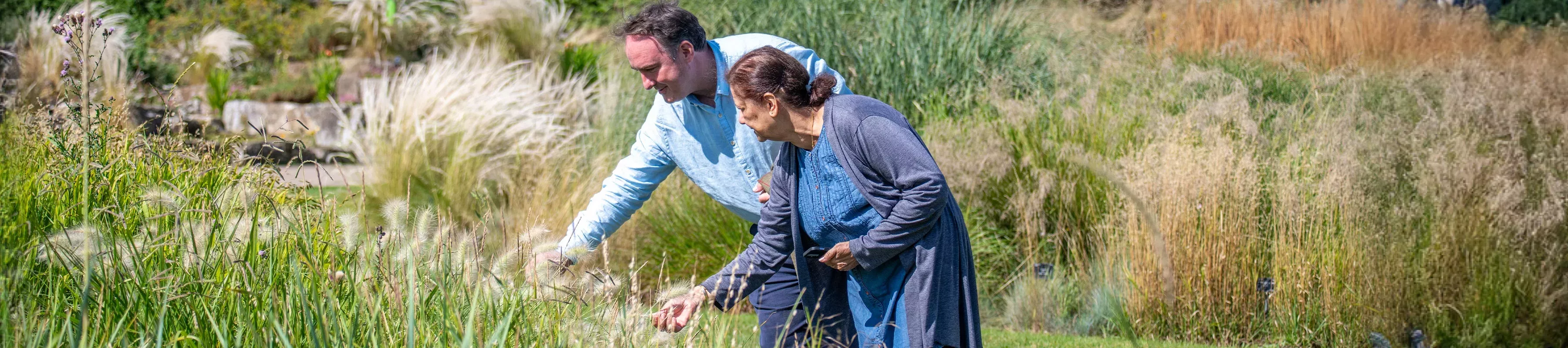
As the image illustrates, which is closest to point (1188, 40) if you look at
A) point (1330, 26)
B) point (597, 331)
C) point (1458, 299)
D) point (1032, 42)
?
point (1330, 26)

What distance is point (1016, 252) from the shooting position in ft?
19.3

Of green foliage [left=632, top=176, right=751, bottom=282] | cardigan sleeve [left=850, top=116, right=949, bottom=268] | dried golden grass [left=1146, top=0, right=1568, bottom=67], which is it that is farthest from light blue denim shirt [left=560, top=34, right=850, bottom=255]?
dried golden grass [left=1146, top=0, right=1568, bottom=67]

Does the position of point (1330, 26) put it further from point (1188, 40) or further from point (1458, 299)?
point (1458, 299)

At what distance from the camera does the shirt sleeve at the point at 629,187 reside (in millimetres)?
3137

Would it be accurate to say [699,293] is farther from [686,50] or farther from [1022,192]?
[1022,192]

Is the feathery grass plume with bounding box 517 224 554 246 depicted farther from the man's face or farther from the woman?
the man's face

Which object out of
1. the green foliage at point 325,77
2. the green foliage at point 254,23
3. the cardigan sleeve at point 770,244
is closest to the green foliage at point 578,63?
the green foliage at point 325,77

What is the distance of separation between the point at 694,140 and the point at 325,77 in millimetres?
8456

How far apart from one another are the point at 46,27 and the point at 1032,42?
28.5 feet

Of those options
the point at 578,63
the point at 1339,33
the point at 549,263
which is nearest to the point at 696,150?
the point at 549,263

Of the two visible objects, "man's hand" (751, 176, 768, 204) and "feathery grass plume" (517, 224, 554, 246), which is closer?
"feathery grass plume" (517, 224, 554, 246)

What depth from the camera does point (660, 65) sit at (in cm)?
298

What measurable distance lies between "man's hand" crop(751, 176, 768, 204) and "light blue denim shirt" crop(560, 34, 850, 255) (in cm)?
10

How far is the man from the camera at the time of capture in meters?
2.99
